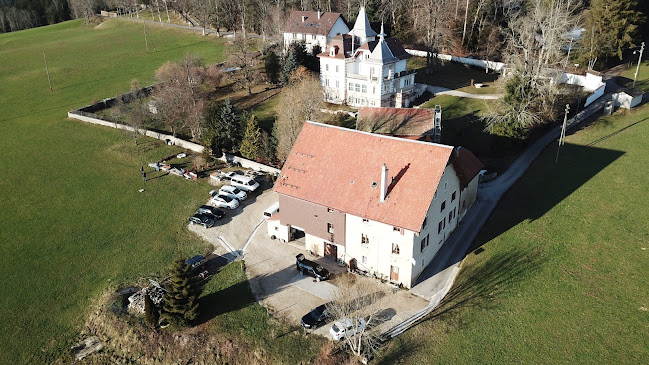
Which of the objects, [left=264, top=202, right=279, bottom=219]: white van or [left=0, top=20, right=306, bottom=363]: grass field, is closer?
[left=0, top=20, right=306, bottom=363]: grass field

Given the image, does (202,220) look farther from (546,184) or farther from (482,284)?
(546,184)

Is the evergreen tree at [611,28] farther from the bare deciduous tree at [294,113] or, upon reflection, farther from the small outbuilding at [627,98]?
the bare deciduous tree at [294,113]

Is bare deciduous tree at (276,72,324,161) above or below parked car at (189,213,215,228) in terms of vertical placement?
above

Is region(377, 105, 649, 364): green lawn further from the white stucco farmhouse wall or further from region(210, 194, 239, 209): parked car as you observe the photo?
region(210, 194, 239, 209): parked car

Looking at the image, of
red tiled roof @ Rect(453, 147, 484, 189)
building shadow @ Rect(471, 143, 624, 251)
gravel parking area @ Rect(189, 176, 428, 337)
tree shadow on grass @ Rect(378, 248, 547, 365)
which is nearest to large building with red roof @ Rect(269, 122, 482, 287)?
red tiled roof @ Rect(453, 147, 484, 189)

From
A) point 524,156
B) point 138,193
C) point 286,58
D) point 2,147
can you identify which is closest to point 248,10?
point 286,58

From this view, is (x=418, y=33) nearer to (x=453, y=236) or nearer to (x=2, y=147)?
(x=453, y=236)
